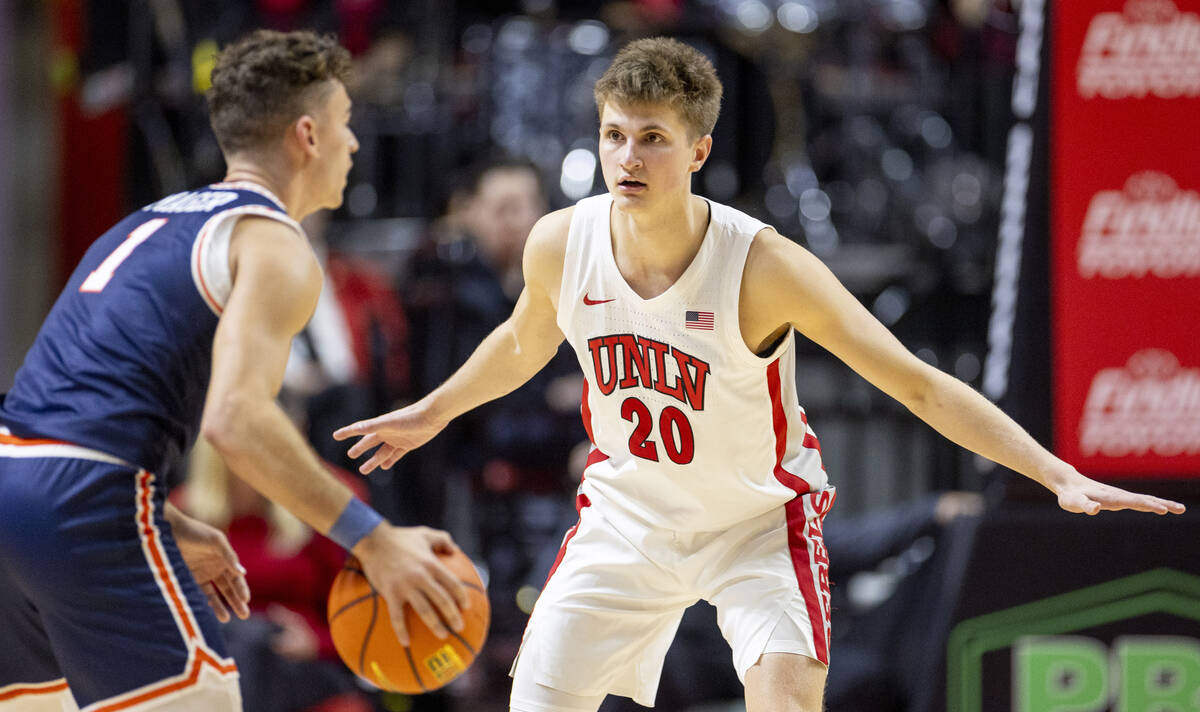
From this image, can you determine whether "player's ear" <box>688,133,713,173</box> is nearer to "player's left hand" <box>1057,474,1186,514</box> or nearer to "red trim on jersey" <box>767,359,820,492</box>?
"red trim on jersey" <box>767,359,820,492</box>

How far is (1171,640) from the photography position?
4973mm

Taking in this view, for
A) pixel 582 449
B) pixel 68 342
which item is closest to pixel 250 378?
pixel 68 342

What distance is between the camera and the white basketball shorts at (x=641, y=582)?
11.8 feet

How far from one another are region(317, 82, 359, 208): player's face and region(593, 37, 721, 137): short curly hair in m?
0.81

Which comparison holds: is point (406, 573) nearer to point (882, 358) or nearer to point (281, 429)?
point (281, 429)

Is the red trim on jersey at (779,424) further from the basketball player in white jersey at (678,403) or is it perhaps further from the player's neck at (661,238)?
the player's neck at (661,238)

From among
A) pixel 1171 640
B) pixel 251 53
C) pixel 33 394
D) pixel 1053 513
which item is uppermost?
pixel 251 53

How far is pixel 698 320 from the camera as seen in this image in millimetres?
3533

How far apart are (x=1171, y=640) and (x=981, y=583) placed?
711 mm

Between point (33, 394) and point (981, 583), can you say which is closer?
point (33, 394)

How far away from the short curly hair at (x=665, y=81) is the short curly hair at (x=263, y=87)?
863 mm

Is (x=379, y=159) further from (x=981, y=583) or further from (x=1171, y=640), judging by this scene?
(x=1171, y=640)

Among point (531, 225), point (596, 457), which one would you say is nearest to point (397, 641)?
point (596, 457)

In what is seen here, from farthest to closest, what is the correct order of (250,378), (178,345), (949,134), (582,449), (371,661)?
(949,134) → (582,449) → (371,661) → (178,345) → (250,378)
